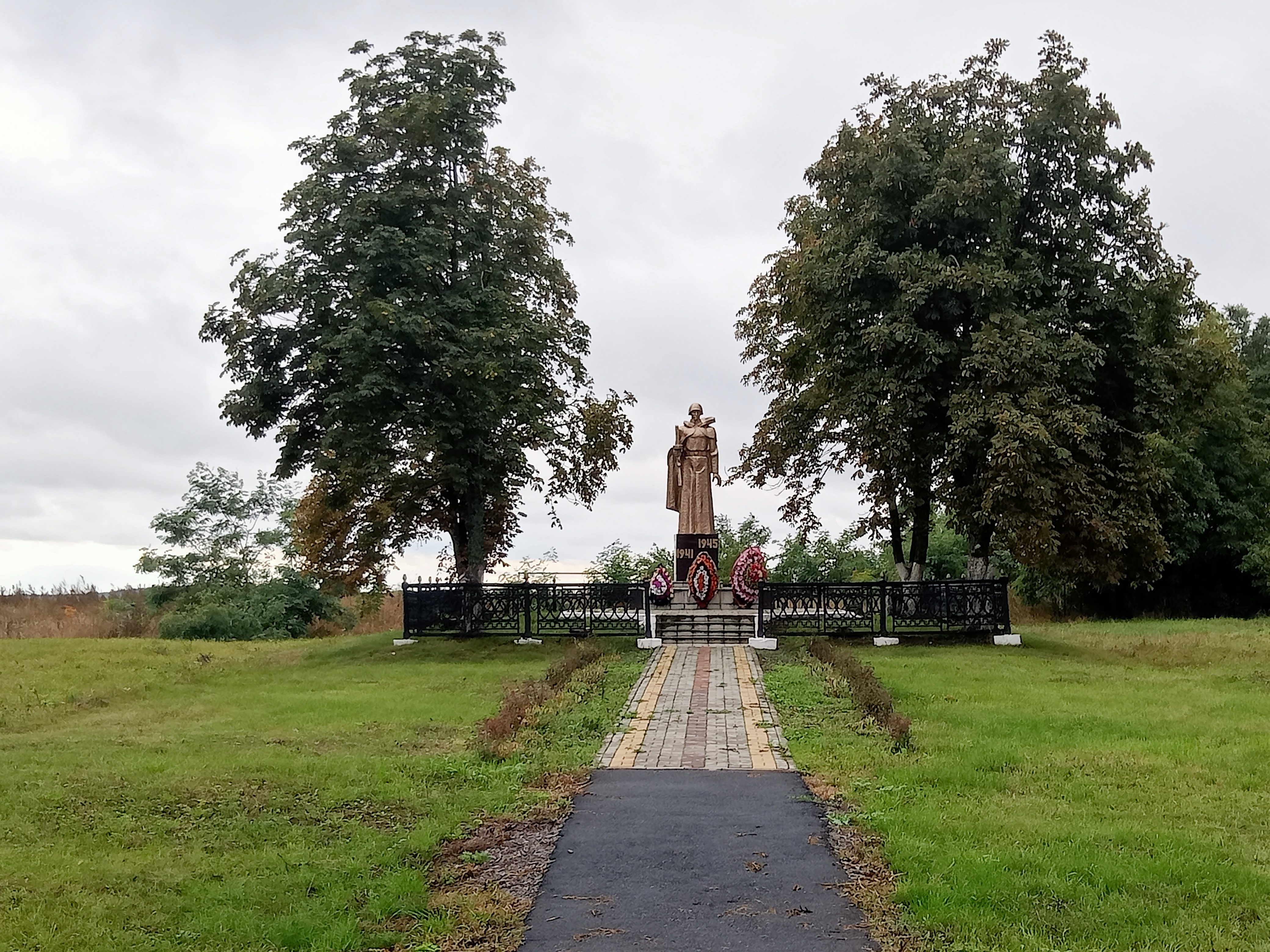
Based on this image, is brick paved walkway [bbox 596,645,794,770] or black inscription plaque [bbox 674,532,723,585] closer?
brick paved walkway [bbox 596,645,794,770]

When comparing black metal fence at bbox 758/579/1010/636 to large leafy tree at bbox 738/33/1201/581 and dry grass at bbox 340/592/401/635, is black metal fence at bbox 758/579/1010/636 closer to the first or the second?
large leafy tree at bbox 738/33/1201/581

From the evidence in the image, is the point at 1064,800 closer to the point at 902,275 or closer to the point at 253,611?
the point at 902,275

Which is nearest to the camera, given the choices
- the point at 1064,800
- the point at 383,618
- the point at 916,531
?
the point at 1064,800

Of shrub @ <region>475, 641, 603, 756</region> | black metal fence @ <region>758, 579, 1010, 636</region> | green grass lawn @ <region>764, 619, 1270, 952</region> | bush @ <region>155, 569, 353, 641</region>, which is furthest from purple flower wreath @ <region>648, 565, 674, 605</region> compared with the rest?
bush @ <region>155, 569, 353, 641</region>

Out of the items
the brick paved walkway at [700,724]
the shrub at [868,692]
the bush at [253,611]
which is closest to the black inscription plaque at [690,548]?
the shrub at [868,692]

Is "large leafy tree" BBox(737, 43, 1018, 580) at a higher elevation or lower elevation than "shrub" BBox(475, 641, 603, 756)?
higher

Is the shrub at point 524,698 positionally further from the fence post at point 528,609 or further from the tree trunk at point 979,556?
the tree trunk at point 979,556

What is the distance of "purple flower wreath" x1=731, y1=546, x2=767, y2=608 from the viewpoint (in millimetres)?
24062

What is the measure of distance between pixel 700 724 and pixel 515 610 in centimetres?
1120

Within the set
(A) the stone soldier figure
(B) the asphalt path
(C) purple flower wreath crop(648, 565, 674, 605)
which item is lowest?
(B) the asphalt path

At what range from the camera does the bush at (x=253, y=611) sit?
2941 cm

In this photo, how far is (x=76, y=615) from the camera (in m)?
33.2

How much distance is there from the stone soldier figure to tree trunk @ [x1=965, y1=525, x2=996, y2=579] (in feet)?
20.1

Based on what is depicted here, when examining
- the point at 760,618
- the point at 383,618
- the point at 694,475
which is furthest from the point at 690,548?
the point at 383,618
